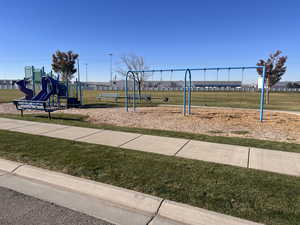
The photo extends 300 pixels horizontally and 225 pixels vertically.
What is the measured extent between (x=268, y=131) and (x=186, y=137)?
10.6 ft

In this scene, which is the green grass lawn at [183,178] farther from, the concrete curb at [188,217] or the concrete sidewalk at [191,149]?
the concrete sidewalk at [191,149]

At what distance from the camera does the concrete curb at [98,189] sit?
107 inches

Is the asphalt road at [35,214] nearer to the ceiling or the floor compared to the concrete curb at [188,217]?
nearer to the floor

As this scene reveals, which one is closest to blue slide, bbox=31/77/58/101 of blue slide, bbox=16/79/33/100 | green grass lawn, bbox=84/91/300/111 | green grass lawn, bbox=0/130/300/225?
blue slide, bbox=16/79/33/100

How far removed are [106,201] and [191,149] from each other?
8.49 feet

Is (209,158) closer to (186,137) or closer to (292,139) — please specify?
(186,137)

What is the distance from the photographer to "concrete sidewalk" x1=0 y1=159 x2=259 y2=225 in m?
2.43

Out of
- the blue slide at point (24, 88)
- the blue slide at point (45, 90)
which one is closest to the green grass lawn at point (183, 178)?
the blue slide at point (45, 90)

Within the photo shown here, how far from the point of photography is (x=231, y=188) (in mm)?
2980

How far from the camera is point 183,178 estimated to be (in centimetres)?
330

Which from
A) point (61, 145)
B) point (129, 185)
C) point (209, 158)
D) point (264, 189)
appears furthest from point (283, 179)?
point (61, 145)

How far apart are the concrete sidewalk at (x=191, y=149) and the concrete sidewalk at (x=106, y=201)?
1.76 m

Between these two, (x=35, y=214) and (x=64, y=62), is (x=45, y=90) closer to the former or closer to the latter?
(x=35, y=214)

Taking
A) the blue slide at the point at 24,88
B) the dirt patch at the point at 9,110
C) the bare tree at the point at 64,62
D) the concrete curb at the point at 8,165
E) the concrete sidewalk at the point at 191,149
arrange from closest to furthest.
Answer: the concrete curb at the point at 8,165, the concrete sidewalk at the point at 191,149, the dirt patch at the point at 9,110, the blue slide at the point at 24,88, the bare tree at the point at 64,62
